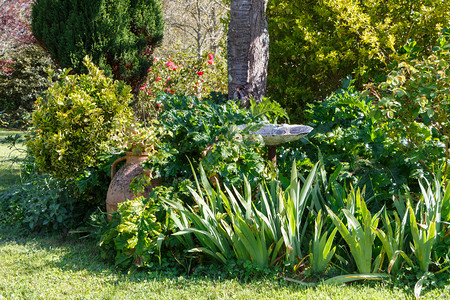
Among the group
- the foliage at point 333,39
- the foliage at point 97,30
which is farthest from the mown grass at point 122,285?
the foliage at point 333,39

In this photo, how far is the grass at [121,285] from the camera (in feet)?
8.21

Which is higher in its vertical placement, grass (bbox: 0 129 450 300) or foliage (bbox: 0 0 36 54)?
foliage (bbox: 0 0 36 54)

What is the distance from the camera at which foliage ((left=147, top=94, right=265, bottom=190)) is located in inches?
127

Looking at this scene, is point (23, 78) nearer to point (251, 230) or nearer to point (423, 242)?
point (251, 230)

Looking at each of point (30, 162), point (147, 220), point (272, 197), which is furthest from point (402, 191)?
point (30, 162)

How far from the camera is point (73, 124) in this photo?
3811 mm

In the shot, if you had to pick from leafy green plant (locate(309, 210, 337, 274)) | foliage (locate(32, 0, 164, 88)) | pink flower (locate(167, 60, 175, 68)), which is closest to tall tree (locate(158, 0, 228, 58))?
pink flower (locate(167, 60, 175, 68))

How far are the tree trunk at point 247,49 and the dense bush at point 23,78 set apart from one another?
11.3 m

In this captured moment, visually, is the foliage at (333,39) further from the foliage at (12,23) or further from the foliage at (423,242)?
the foliage at (12,23)

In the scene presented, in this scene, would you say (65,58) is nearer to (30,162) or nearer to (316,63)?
(30,162)

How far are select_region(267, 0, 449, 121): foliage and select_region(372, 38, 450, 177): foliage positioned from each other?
6.38 feet

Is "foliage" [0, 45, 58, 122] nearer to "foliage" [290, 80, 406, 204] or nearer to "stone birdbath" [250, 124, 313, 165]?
"foliage" [290, 80, 406, 204]

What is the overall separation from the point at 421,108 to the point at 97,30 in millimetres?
4620

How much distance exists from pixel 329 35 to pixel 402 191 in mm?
3106
